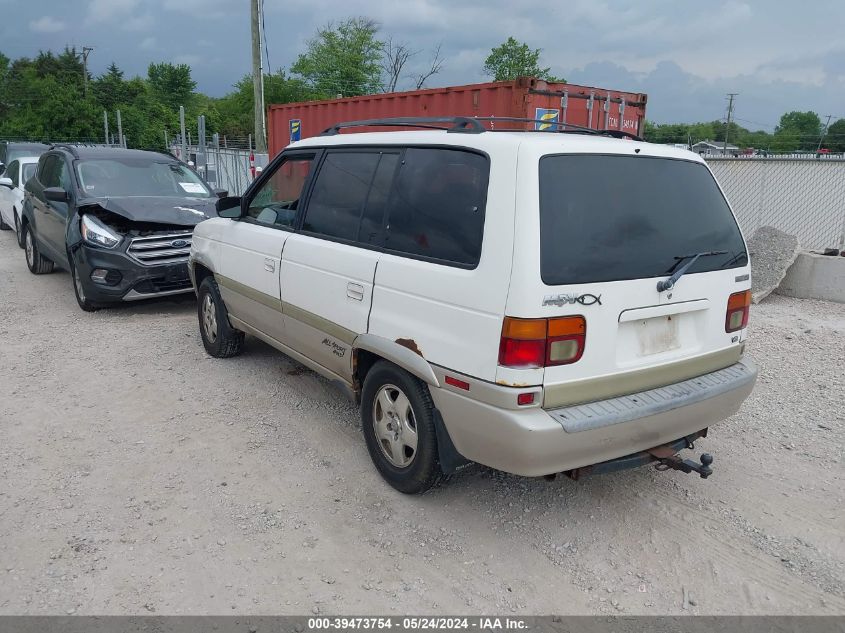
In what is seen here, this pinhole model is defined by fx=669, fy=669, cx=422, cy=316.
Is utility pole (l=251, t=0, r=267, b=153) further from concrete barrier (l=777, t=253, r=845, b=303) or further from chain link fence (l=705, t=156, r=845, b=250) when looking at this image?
concrete barrier (l=777, t=253, r=845, b=303)

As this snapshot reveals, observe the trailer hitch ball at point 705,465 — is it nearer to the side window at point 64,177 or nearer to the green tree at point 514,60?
the side window at point 64,177

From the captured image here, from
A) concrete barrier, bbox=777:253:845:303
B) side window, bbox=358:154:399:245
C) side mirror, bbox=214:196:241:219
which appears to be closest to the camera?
side window, bbox=358:154:399:245

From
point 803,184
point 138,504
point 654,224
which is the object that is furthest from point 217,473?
point 803,184

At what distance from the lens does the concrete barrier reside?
8.12m

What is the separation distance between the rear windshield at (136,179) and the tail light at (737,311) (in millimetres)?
6640

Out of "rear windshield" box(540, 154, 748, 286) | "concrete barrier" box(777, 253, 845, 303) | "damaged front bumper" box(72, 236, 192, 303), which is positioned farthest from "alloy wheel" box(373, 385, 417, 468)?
"concrete barrier" box(777, 253, 845, 303)

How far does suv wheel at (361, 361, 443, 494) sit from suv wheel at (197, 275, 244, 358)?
7.65ft

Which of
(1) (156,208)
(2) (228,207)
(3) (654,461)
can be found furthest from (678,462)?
(1) (156,208)

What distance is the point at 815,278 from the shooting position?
27.2 ft

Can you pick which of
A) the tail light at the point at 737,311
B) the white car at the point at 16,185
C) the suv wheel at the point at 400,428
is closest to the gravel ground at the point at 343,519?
the suv wheel at the point at 400,428

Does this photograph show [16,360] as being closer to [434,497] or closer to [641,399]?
[434,497]

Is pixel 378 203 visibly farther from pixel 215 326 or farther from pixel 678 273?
pixel 215 326

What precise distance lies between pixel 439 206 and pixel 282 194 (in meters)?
1.84

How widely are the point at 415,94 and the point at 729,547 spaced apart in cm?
947
